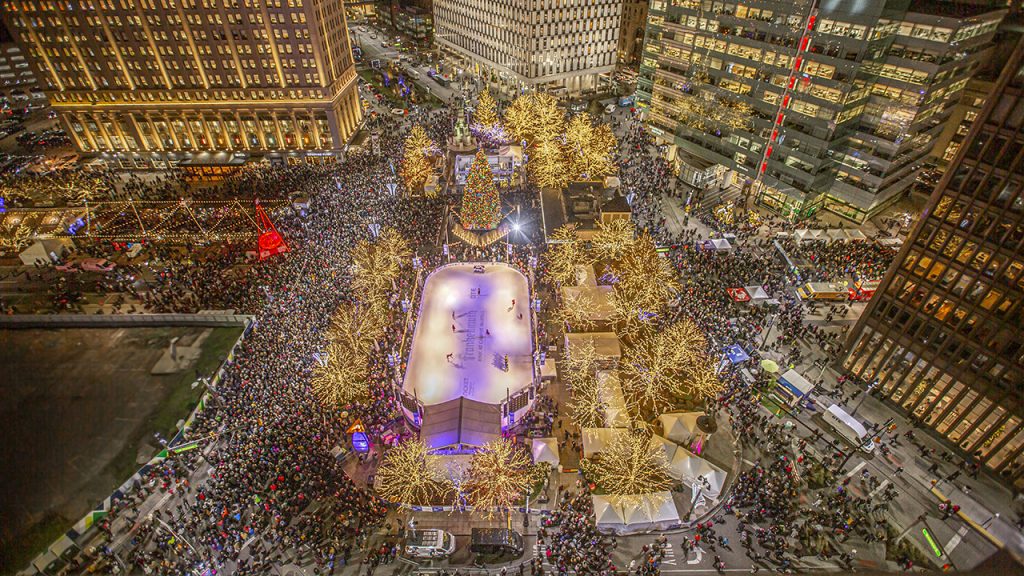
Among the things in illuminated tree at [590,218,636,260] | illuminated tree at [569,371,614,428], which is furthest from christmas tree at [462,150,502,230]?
illuminated tree at [569,371,614,428]

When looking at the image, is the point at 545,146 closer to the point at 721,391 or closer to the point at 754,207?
the point at 754,207

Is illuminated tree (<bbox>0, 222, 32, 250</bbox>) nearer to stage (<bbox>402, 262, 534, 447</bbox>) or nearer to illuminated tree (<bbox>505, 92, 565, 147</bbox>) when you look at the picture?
stage (<bbox>402, 262, 534, 447</bbox>)

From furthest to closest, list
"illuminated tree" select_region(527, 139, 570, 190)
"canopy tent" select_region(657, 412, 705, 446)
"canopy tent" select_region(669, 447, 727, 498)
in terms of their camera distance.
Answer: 1. "illuminated tree" select_region(527, 139, 570, 190)
2. "canopy tent" select_region(657, 412, 705, 446)
3. "canopy tent" select_region(669, 447, 727, 498)

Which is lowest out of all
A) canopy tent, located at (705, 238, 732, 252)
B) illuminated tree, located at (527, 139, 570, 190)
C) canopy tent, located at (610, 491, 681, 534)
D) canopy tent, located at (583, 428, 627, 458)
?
canopy tent, located at (610, 491, 681, 534)

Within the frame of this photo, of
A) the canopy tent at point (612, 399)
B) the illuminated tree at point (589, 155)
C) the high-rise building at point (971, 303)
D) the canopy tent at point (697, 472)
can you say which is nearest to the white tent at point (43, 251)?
the canopy tent at point (612, 399)

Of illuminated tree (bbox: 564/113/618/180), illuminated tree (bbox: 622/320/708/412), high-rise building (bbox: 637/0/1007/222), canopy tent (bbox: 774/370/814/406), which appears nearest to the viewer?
canopy tent (bbox: 774/370/814/406)

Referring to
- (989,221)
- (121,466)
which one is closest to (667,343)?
(989,221)
